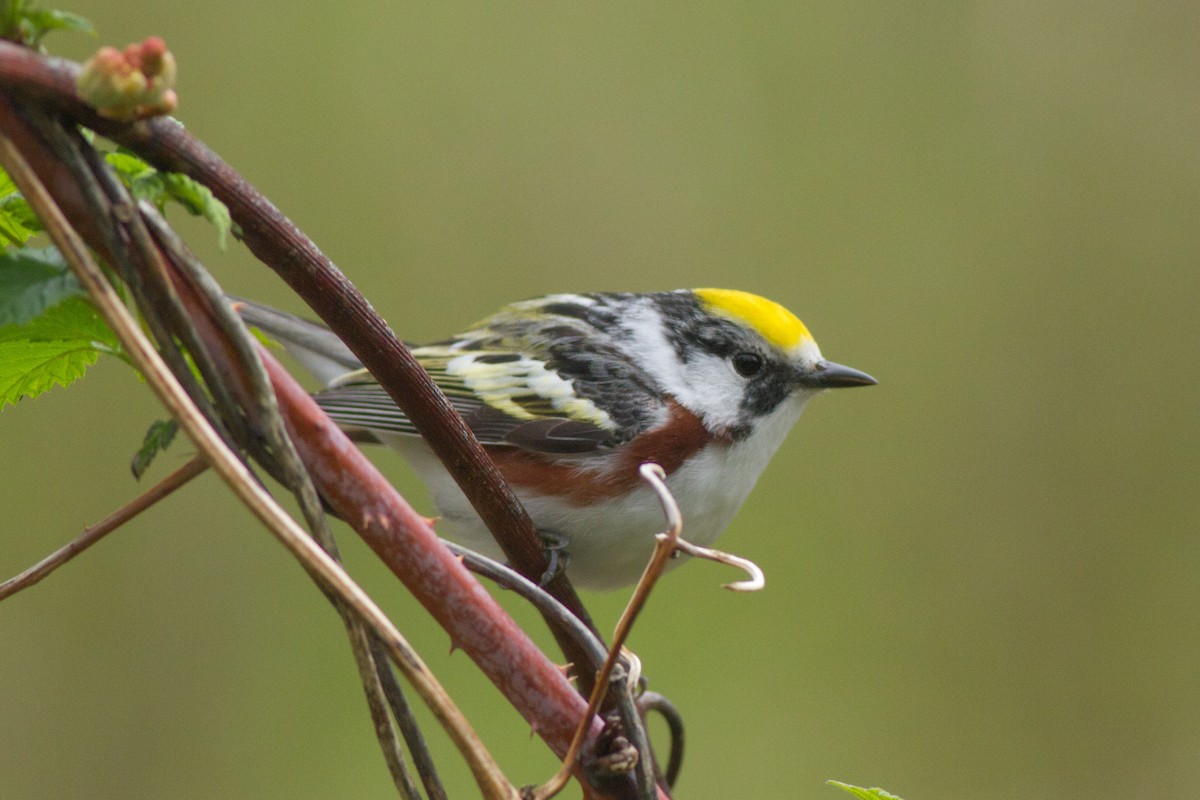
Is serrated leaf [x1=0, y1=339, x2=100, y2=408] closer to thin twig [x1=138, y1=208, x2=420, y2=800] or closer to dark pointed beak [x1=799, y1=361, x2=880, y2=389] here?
thin twig [x1=138, y1=208, x2=420, y2=800]

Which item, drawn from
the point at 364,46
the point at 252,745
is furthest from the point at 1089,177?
the point at 252,745

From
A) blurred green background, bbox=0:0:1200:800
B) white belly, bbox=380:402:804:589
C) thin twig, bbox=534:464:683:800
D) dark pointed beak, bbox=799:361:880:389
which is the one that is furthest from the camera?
blurred green background, bbox=0:0:1200:800

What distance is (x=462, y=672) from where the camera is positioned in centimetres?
384

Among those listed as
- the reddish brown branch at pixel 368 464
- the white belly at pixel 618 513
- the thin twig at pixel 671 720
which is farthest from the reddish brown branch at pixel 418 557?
the white belly at pixel 618 513

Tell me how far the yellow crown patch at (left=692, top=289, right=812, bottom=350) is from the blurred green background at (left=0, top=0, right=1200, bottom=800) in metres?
1.29

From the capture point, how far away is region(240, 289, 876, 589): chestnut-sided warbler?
8.21 ft

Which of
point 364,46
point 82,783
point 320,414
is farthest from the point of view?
point 364,46

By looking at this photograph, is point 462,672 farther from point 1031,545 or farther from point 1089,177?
point 1089,177

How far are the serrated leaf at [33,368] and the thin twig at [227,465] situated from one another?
0.41m

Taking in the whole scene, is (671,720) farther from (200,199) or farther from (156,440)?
(200,199)

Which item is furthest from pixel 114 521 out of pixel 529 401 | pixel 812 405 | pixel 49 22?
pixel 812 405

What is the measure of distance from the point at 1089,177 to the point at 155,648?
12.8ft

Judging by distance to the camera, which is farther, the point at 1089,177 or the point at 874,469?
the point at 1089,177

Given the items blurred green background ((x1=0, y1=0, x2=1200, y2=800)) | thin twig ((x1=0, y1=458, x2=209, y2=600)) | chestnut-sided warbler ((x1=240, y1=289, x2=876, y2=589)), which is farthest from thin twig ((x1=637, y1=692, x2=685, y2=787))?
blurred green background ((x1=0, y1=0, x2=1200, y2=800))
